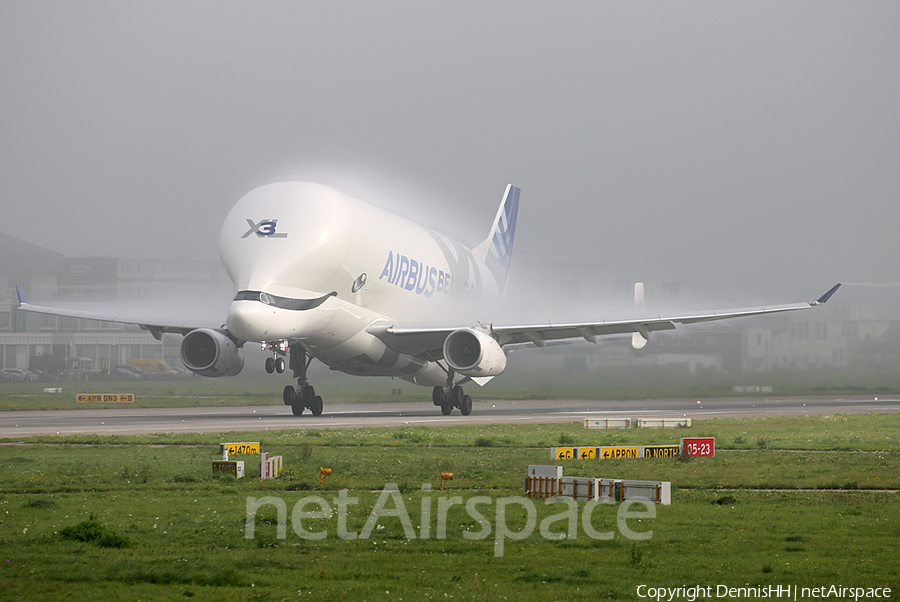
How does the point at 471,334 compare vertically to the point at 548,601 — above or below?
above

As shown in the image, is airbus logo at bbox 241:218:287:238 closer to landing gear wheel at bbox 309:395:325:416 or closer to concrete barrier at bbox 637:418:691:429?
landing gear wheel at bbox 309:395:325:416

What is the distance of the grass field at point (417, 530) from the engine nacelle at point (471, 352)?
14.1 metres

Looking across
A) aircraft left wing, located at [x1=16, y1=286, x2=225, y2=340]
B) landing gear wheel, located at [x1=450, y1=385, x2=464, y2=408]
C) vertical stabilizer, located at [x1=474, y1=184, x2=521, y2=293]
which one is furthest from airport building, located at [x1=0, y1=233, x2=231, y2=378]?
landing gear wheel, located at [x1=450, y1=385, x2=464, y2=408]

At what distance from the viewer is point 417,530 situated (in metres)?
12.5

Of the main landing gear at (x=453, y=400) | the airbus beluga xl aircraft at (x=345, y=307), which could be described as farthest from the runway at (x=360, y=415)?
the airbus beluga xl aircraft at (x=345, y=307)

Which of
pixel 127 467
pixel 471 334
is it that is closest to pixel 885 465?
pixel 127 467

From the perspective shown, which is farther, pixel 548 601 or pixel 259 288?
pixel 259 288

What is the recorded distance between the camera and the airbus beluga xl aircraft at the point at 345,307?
107 ft

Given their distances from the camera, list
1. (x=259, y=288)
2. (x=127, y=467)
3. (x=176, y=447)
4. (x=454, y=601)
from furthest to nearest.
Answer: (x=259, y=288) → (x=176, y=447) → (x=127, y=467) → (x=454, y=601)

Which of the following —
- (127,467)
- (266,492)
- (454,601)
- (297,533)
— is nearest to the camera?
(454,601)

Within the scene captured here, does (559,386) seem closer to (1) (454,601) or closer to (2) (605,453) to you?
(2) (605,453)

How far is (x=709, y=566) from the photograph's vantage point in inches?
409

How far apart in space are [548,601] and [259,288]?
24389 millimetres

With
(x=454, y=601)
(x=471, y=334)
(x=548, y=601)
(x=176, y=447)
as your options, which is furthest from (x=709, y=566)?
(x=471, y=334)
